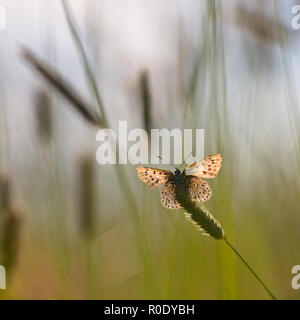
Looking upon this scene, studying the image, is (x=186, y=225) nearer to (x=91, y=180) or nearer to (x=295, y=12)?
(x=91, y=180)

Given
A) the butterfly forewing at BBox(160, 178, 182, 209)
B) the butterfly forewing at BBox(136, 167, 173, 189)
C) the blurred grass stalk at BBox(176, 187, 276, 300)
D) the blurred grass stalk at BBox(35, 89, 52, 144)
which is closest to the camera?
the blurred grass stalk at BBox(176, 187, 276, 300)

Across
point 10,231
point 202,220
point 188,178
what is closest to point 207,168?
point 188,178

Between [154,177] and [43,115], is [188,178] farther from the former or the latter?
[43,115]

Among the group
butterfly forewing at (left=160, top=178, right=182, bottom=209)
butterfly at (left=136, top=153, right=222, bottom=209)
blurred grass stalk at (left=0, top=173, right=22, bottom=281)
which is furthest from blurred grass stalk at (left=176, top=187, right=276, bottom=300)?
blurred grass stalk at (left=0, top=173, right=22, bottom=281)

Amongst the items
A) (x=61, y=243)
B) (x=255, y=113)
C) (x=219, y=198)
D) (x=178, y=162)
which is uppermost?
(x=255, y=113)

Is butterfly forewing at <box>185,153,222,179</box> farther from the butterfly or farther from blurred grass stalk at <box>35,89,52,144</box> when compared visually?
blurred grass stalk at <box>35,89,52,144</box>

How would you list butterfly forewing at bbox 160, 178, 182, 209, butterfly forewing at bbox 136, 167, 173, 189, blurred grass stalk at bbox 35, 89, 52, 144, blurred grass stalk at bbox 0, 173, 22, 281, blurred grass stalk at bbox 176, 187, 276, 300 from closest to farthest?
blurred grass stalk at bbox 176, 187, 276, 300 → butterfly forewing at bbox 160, 178, 182, 209 → butterfly forewing at bbox 136, 167, 173, 189 → blurred grass stalk at bbox 0, 173, 22, 281 → blurred grass stalk at bbox 35, 89, 52, 144

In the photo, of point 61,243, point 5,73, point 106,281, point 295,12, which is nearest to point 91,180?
point 61,243
